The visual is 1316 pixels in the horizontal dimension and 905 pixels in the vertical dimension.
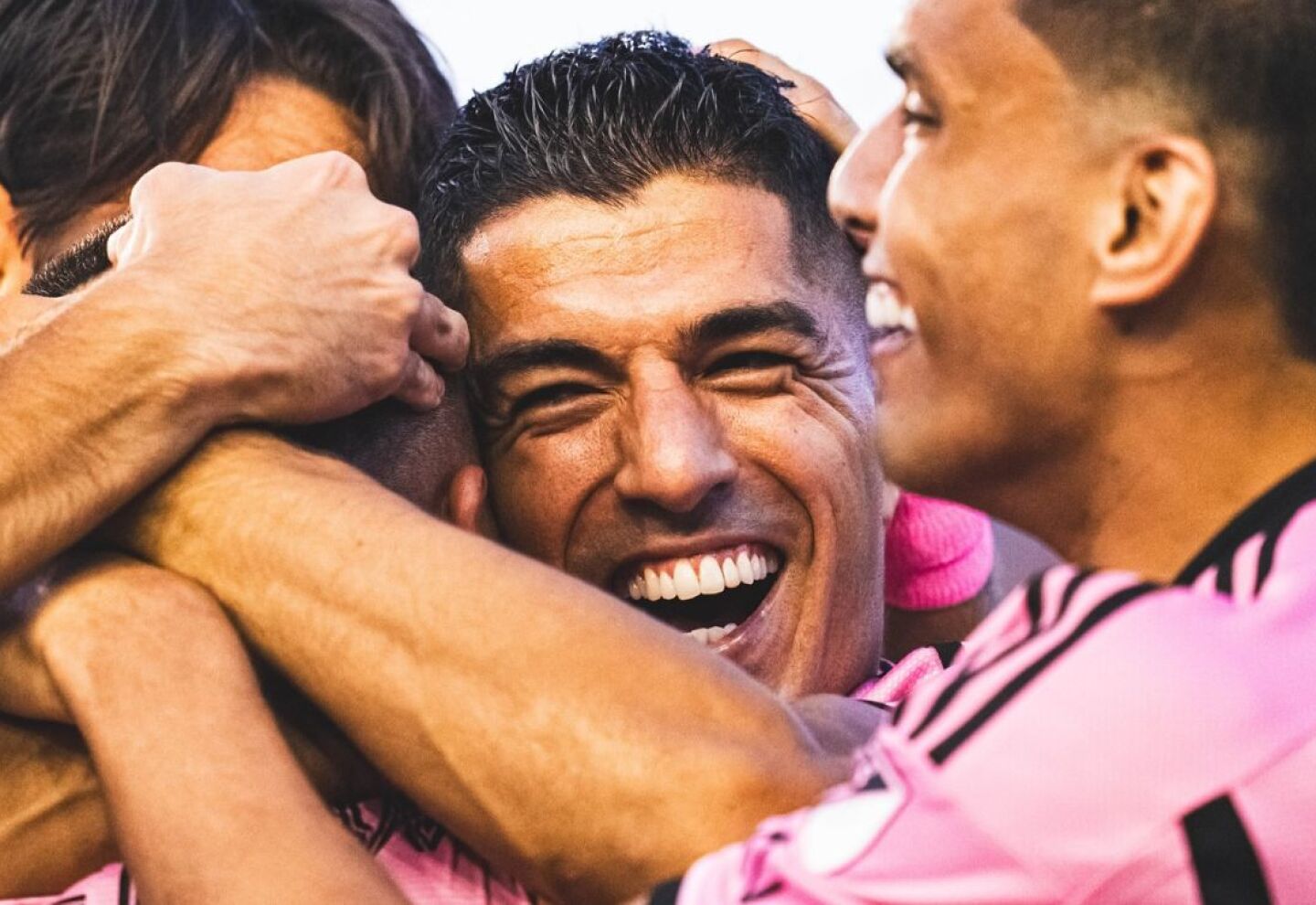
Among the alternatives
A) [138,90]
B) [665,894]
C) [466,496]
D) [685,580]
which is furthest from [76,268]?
[665,894]

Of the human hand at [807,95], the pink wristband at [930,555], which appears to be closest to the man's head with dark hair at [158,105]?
the human hand at [807,95]

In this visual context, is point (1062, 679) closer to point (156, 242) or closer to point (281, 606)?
point (281, 606)

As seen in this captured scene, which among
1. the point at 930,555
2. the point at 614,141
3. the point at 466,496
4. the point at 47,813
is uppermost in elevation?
the point at 614,141

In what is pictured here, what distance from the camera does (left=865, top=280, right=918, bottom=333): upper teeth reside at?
1.41m

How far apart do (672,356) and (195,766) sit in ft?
2.93

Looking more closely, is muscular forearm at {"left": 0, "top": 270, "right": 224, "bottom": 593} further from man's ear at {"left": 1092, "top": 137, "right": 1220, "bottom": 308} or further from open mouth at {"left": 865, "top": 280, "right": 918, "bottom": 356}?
man's ear at {"left": 1092, "top": 137, "right": 1220, "bottom": 308}

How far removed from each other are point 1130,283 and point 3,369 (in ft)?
3.19

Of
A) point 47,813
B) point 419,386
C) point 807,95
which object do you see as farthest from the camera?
point 807,95

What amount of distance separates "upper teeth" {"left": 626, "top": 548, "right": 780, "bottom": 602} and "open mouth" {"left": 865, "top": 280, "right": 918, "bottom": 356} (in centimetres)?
66

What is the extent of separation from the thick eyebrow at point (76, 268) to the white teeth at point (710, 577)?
774 mm

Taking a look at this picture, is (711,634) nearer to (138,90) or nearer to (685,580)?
(685,580)

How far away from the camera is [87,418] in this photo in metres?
1.48

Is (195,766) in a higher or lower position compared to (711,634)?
higher

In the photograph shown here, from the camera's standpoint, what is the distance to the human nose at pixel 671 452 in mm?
1980
